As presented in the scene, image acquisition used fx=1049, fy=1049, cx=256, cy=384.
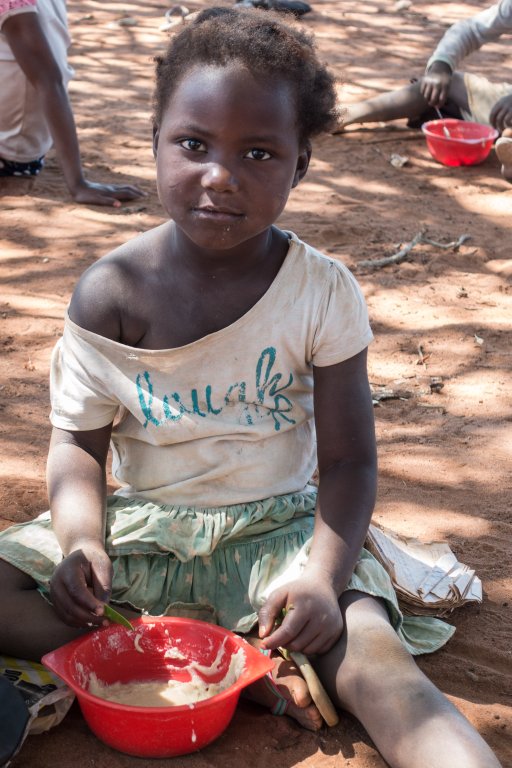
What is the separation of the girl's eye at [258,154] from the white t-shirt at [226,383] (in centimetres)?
26

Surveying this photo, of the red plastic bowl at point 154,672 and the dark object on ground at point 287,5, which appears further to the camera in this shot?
the dark object on ground at point 287,5

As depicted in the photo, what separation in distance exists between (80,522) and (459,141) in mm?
3855

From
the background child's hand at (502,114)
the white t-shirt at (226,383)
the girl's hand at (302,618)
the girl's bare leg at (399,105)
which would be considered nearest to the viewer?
the girl's hand at (302,618)

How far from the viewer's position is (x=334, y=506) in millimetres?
2002

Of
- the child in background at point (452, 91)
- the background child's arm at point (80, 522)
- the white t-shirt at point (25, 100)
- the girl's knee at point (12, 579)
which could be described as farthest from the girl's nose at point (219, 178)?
the child in background at point (452, 91)

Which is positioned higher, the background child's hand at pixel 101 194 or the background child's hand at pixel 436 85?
the background child's hand at pixel 436 85

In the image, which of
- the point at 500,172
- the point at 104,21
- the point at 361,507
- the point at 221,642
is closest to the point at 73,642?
the point at 221,642

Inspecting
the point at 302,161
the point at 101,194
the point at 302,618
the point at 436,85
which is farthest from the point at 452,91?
the point at 302,618

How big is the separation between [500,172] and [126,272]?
373 cm

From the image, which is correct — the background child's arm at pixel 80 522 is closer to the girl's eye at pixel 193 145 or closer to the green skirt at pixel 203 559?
the green skirt at pixel 203 559

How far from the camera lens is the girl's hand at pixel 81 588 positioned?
6.03ft

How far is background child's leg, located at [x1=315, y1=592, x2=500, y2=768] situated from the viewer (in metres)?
1.63

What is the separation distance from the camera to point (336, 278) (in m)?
2.06

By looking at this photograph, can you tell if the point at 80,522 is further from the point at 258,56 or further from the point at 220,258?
the point at 258,56
